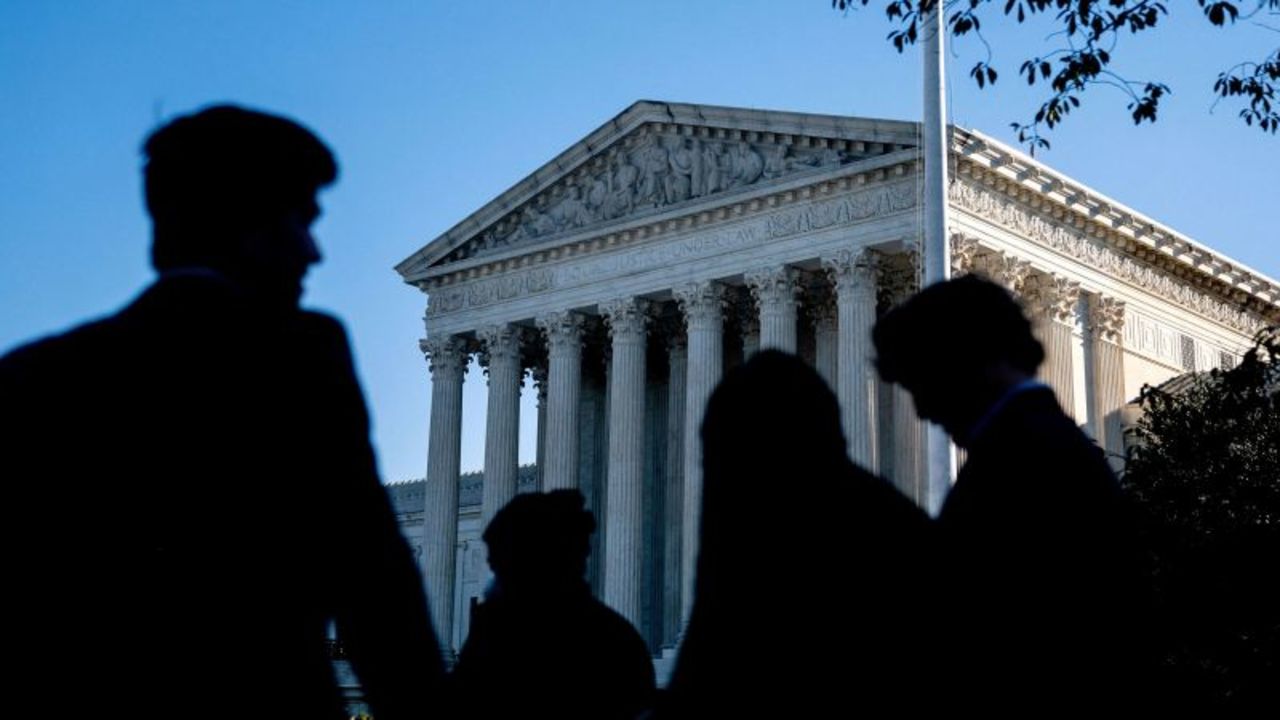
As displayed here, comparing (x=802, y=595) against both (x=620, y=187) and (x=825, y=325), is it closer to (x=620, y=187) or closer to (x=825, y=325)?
(x=825, y=325)

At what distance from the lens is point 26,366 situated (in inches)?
113

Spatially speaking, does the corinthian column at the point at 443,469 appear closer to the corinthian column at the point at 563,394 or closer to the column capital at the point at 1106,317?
the corinthian column at the point at 563,394

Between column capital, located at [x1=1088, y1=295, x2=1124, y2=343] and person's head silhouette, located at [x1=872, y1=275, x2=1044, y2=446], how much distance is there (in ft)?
111

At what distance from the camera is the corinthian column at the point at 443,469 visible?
133 ft

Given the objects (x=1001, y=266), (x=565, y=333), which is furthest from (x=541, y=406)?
(x=1001, y=266)

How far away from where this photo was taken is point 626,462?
3725 centimetres

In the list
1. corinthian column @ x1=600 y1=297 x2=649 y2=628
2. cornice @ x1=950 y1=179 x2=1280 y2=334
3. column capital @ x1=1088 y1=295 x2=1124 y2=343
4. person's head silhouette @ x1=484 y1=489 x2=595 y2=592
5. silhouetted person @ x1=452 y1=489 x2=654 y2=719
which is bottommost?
silhouetted person @ x1=452 y1=489 x2=654 y2=719

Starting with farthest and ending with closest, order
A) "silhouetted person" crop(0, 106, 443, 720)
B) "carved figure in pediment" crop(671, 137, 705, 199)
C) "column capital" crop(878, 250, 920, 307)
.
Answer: "carved figure in pediment" crop(671, 137, 705, 199) < "column capital" crop(878, 250, 920, 307) < "silhouetted person" crop(0, 106, 443, 720)

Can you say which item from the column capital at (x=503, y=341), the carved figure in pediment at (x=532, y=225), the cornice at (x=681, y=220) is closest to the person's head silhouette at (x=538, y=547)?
the cornice at (x=681, y=220)

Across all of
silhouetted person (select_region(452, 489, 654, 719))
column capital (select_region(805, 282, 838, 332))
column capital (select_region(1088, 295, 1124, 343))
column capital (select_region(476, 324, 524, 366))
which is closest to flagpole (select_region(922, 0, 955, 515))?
column capital (select_region(805, 282, 838, 332))

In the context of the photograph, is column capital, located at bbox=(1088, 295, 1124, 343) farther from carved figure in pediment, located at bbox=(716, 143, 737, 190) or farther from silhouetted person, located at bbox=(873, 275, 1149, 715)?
silhouetted person, located at bbox=(873, 275, 1149, 715)

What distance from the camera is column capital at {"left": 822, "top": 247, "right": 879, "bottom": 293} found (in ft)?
111

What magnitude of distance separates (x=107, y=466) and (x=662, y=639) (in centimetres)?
3733

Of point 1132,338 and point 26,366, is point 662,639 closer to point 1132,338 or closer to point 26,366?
point 1132,338
